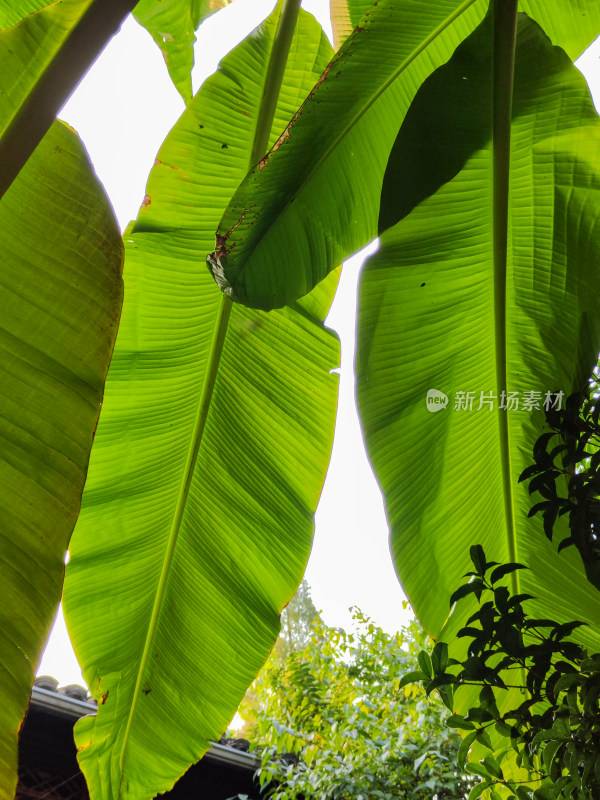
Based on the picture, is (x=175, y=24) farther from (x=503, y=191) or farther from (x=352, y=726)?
(x=352, y=726)

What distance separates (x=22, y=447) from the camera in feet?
1.83

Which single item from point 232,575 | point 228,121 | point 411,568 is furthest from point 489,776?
point 228,121

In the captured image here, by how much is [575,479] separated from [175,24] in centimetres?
91

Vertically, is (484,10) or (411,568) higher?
(484,10)

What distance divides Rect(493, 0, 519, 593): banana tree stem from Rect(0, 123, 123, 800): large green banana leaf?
19.4 inches

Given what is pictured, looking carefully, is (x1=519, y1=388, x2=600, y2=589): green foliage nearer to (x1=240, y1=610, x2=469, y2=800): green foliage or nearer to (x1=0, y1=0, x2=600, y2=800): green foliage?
(x1=0, y1=0, x2=600, y2=800): green foliage

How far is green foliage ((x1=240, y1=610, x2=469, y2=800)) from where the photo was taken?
2.27 metres

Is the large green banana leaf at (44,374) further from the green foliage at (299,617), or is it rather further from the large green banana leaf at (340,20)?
the green foliage at (299,617)

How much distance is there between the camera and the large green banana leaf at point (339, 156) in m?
0.72

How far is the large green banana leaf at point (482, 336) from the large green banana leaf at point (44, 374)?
0.39 meters

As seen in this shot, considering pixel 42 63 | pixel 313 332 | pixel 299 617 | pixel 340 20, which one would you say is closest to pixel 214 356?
pixel 313 332

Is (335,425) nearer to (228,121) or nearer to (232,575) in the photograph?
(232,575)

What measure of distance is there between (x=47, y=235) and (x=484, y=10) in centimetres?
70

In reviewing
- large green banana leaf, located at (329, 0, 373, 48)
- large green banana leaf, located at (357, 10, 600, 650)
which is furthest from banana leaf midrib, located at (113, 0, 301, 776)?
large green banana leaf, located at (357, 10, 600, 650)
